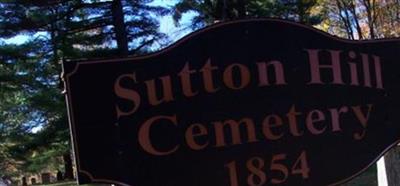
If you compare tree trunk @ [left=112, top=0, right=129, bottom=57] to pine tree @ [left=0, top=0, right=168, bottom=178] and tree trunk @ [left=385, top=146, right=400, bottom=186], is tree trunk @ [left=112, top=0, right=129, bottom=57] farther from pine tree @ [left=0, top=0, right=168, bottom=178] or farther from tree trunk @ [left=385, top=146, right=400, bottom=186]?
tree trunk @ [left=385, top=146, right=400, bottom=186]

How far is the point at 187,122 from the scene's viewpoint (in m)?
3.66

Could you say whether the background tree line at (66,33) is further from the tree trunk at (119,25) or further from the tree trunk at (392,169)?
the tree trunk at (392,169)

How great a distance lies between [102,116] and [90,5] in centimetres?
1726

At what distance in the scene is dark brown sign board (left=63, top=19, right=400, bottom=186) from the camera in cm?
347

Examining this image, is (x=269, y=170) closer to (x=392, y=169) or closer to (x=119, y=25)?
(x=392, y=169)

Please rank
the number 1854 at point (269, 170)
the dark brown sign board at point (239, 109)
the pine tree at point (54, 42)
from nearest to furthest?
the dark brown sign board at point (239, 109) → the number 1854 at point (269, 170) → the pine tree at point (54, 42)

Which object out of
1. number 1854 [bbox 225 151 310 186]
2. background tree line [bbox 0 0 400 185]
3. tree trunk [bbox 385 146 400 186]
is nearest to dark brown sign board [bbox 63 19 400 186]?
number 1854 [bbox 225 151 310 186]

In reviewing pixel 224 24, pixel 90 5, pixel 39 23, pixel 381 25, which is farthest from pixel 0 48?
pixel 224 24

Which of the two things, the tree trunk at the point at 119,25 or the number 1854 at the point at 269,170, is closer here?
the number 1854 at the point at 269,170

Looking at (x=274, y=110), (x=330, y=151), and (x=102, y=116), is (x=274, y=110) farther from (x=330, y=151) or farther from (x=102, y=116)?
(x=102, y=116)

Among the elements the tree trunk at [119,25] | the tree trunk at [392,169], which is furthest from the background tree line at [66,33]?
the tree trunk at [392,169]

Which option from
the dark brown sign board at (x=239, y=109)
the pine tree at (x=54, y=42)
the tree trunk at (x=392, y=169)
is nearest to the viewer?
the dark brown sign board at (x=239, y=109)

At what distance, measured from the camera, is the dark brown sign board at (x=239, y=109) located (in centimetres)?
347

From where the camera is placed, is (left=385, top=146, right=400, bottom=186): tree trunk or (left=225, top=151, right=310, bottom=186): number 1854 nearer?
(left=225, top=151, right=310, bottom=186): number 1854
